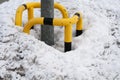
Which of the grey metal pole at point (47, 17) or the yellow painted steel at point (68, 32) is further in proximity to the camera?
the grey metal pole at point (47, 17)

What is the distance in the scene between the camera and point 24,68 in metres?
3.83

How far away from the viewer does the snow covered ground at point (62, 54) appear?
3.78 m

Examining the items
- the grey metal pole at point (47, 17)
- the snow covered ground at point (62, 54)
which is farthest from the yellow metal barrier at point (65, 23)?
the grey metal pole at point (47, 17)

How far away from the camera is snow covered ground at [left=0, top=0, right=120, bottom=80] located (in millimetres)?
3784

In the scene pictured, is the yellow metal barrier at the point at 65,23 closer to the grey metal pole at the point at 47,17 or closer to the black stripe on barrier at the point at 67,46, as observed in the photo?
the black stripe on barrier at the point at 67,46

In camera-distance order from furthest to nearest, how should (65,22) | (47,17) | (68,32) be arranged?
1. (47,17)
2. (68,32)
3. (65,22)

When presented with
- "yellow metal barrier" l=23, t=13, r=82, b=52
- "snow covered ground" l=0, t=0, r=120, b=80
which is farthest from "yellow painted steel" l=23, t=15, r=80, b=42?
"snow covered ground" l=0, t=0, r=120, b=80

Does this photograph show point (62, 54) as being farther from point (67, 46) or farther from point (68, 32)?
point (68, 32)

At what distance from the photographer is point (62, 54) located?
13.6ft

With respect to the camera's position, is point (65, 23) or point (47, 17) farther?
point (47, 17)

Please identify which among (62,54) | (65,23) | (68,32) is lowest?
(62,54)

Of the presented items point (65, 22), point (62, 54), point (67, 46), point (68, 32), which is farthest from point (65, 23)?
point (62, 54)

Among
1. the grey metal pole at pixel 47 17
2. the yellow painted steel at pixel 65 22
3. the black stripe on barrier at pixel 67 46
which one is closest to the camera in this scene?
the yellow painted steel at pixel 65 22

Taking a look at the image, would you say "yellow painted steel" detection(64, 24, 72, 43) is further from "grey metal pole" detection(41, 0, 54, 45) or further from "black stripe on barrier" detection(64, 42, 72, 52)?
"grey metal pole" detection(41, 0, 54, 45)
